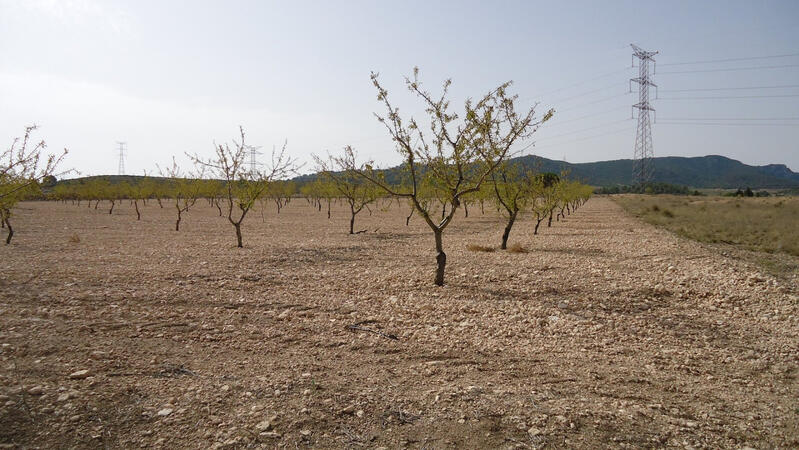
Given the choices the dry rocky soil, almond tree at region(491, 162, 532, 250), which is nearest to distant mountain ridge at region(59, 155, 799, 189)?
almond tree at region(491, 162, 532, 250)

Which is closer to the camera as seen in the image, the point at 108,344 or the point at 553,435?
the point at 553,435

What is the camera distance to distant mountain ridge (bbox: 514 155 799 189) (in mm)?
156875

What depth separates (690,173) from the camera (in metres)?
169

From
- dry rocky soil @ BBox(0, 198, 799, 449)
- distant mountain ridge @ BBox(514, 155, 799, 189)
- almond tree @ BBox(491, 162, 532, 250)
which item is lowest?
dry rocky soil @ BBox(0, 198, 799, 449)

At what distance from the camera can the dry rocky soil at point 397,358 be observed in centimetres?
429

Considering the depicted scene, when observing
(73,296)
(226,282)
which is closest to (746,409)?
(226,282)

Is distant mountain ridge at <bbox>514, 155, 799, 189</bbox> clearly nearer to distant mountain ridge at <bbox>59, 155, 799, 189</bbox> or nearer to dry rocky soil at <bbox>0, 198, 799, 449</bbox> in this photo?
distant mountain ridge at <bbox>59, 155, 799, 189</bbox>

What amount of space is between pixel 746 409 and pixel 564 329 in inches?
114

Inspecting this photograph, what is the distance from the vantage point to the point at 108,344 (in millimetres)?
6371

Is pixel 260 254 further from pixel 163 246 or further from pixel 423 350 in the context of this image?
pixel 423 350

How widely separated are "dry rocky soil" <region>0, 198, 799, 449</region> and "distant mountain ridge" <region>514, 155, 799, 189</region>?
141668 mm

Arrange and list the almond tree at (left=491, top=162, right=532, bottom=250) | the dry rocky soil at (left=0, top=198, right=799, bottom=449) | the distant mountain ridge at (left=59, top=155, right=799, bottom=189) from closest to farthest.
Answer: the dry rocky soil at (left=0, top=198, right=799, bottom=449) → the almond tree at (left=491, top=162, right=532, bottom=250) → the distant mountain ridge at (left=59, top=155, right=799, bottom=189)

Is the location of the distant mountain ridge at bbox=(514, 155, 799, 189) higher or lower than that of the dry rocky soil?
higher

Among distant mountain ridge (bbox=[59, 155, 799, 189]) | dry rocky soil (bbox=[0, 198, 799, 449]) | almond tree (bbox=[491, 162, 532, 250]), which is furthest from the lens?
distant mountain ridge (bbox=[59, 155, 799, 189])
